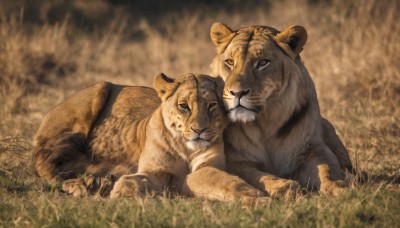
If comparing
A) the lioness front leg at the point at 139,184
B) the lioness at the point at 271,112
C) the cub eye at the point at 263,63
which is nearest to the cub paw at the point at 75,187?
the lioness front leg at the point at 139,184

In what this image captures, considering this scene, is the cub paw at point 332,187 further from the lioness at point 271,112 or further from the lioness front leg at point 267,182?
the lioness front leg at point 267,182

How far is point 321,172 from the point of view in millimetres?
5266

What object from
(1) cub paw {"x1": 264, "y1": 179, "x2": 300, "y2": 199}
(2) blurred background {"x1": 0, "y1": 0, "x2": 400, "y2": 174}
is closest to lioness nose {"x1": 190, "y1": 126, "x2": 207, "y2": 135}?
(1) cub paw {"x1": 264, "y1": 179, "x2": 300, "y2": 199}

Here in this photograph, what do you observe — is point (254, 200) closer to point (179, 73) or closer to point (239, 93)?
point (239, 93)

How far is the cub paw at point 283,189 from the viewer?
15.8ft

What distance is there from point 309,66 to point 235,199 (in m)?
6.05

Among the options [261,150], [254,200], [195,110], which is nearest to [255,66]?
[195,110]

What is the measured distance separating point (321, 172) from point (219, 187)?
789 millimetres

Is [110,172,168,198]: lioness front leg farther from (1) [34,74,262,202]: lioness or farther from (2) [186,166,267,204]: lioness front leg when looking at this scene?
(2) [186,166,267,204]: lioness front leg

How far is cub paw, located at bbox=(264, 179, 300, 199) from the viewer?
4.82 metres

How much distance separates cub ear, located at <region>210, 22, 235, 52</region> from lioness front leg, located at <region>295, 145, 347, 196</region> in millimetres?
986

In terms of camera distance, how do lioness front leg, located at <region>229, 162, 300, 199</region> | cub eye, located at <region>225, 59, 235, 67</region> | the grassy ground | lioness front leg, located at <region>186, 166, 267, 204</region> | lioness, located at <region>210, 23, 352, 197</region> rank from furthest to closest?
cub eye, located at <region>225, 59, 235, 67</region> < lioness, located at <region>210, 23, 352, 197</region> < lioness front leg, located at <region>229, 162, 300, 199</region> < lioness front leg, located at <region>186, 166, 267, 204</region> < the grassy ground

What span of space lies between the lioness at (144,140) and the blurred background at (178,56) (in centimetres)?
61

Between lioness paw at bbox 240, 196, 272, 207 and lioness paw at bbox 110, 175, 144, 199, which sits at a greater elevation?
lioness paw at bbox 240, 196, 272, 207
